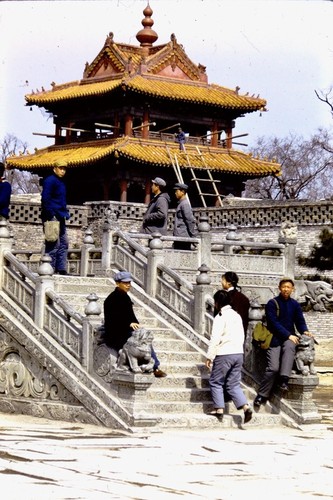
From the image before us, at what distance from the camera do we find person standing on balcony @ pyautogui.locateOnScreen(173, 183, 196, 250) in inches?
705

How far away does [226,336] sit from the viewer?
539 inches

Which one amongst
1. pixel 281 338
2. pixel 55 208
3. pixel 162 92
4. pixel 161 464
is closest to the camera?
pixel 161 464

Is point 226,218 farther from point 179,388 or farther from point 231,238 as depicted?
point 179,388

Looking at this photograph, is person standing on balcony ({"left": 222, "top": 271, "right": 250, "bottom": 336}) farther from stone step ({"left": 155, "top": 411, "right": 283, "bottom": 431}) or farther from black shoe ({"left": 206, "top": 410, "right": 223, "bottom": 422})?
black shoe ({"left": 206, "top": 410, "right": 223, "bottom": 422})

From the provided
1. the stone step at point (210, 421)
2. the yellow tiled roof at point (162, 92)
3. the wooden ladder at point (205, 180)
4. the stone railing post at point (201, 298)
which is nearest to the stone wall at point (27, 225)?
the wooden ladder at point (205, 180)

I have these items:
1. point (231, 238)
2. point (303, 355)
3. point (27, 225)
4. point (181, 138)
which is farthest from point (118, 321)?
point (181, 138)

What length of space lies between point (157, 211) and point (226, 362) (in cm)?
469

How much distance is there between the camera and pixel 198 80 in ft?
153

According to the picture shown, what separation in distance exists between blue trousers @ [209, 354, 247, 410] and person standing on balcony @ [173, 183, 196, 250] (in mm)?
4699

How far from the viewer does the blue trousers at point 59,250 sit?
16.8m

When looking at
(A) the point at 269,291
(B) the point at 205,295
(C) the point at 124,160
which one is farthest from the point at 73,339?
(C) the point at 124,160

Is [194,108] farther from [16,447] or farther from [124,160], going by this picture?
[16,447]

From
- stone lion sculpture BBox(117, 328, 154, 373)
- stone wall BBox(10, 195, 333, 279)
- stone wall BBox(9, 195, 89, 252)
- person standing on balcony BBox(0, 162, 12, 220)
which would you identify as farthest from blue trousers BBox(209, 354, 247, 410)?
stone wall BBox(9, 195, 89, 252)

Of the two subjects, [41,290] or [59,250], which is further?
[59,250]
